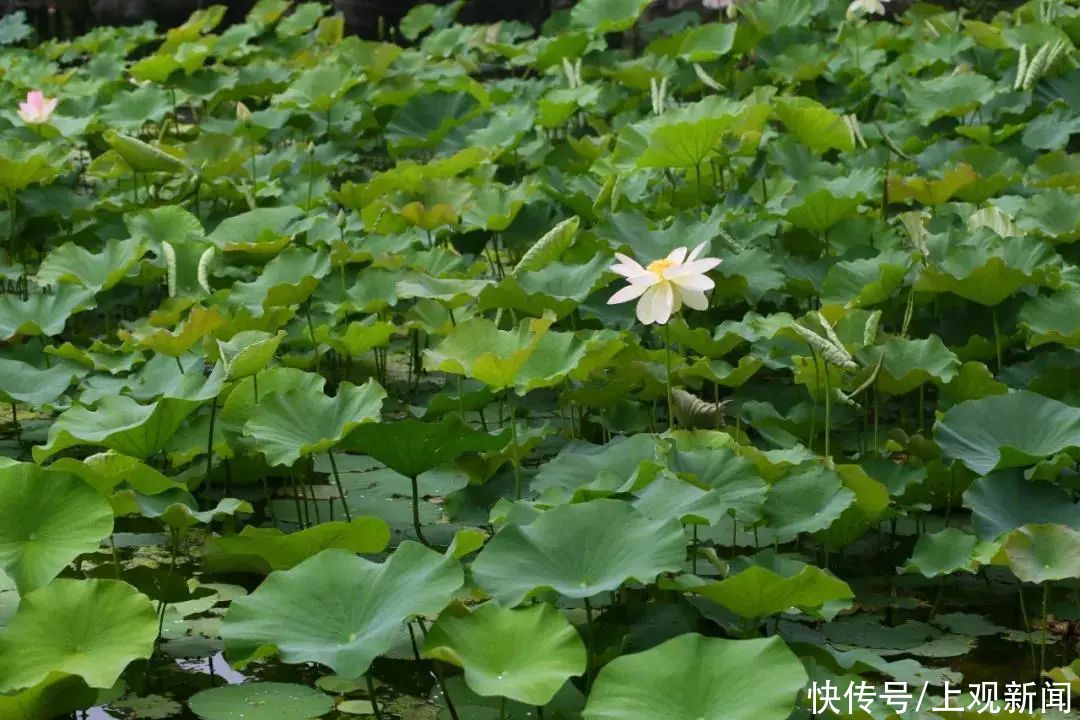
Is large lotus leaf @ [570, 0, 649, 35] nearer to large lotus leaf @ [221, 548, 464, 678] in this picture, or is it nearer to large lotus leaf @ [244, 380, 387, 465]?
large lotus leaf @ [244, 380, 387, 465]

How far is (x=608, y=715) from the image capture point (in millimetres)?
1510

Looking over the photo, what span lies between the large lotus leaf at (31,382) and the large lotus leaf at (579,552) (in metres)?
1.15

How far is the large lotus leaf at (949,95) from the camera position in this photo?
156 inches

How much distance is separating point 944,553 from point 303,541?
2.90 ft

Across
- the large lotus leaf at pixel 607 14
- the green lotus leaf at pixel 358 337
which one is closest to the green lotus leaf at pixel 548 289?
the green lotus leaf at pixel 358 337

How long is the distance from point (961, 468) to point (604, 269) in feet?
2.52

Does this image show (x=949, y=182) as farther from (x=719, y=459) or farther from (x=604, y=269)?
(x=719, y=459)

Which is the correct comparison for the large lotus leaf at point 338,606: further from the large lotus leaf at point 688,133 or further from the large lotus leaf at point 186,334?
the large lotus leaf at point 688,133

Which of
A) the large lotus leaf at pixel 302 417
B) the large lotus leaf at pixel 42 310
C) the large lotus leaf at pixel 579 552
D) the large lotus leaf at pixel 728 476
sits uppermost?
the large lotus leaf at pixel 579 552

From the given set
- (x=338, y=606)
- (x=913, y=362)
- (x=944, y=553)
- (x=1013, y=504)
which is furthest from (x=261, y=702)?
(x=913, y=362)

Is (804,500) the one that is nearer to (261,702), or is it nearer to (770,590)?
(770,590)

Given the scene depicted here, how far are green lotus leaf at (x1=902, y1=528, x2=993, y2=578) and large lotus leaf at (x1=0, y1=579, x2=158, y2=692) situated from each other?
1.04 metres

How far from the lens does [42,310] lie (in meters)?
2.88

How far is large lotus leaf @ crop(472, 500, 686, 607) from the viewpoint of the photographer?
1666 mm
